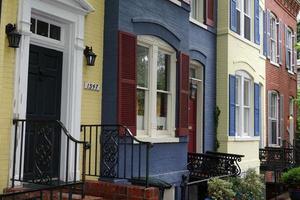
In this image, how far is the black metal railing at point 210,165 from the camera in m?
10.8

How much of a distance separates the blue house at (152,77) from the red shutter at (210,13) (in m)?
2.76

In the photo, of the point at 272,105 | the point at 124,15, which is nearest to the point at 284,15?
the point at 272,105

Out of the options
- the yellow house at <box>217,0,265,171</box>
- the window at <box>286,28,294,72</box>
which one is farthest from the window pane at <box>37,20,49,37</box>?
the window at <box>286,28,294,72</box>

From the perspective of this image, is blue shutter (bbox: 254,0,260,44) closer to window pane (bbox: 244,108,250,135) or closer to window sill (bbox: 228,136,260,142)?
window pane (bbox: 244,108,250,135)

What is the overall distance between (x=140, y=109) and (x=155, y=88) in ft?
1.89

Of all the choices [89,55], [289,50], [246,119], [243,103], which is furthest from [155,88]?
[289,50]

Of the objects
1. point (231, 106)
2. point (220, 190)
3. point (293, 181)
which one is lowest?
point (293, 181)

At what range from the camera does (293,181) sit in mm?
12695

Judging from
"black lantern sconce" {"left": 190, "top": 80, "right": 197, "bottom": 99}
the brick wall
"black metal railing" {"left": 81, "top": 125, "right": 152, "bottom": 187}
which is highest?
the brick wall

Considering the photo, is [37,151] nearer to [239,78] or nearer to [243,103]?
[239,78]

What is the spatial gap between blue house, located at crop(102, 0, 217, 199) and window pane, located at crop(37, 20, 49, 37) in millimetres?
1255

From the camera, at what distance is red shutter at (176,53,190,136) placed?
31.6 ft

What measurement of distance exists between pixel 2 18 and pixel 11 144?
1817 millimetres

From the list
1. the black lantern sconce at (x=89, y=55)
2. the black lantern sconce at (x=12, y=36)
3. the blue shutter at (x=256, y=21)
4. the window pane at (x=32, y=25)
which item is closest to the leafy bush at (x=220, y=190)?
the black lantern sconce at (x=89, y=55)
